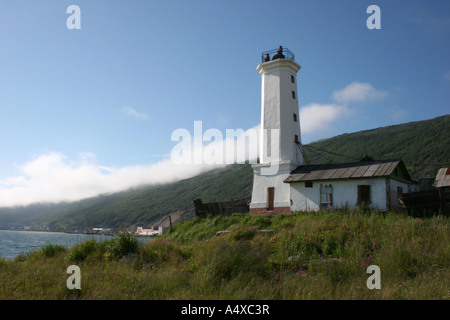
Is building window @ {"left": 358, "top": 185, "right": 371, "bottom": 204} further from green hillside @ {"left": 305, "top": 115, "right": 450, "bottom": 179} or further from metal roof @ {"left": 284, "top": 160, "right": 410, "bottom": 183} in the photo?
green hillside @ {"left": 305, "top": 115, "right": 450, "bottom": 179}

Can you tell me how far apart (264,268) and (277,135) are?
15.7 m

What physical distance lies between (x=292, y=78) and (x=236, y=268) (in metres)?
19.7

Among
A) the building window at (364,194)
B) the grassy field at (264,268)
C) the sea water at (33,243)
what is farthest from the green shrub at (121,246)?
the building window at (364,194)

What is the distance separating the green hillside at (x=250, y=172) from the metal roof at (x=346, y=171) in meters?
35.7

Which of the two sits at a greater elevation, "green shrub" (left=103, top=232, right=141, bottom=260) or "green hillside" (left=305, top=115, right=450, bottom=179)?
"green hillside" (left=305, top=115, right=450, bottom=179)

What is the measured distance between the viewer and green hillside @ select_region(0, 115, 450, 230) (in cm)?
7825

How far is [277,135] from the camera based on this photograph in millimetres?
23312

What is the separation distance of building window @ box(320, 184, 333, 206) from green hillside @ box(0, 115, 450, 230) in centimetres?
3712

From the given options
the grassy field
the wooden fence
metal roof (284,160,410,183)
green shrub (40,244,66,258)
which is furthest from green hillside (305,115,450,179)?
green shrub (40,244,66,258)

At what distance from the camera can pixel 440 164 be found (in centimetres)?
6712

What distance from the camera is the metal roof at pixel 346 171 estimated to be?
18.3 metres

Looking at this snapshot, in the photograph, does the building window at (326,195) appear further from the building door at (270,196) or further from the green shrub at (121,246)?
the green shrub at (121,246)
